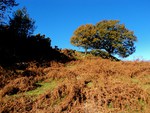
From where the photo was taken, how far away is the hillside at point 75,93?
9.60 meters

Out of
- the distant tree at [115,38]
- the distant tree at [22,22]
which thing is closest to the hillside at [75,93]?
the distant tree at [22,22]

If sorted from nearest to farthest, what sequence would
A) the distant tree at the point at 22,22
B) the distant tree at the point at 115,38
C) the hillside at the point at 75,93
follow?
the hillside at the point at 75,93 < the distant tree at the point at 22,22 < the distant tree at the point at 115,38

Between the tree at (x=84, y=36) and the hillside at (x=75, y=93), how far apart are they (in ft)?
126

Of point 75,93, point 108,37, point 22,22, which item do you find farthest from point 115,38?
point 75,93

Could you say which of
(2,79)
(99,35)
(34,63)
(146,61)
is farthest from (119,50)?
(2,79)

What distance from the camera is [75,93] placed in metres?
10.8

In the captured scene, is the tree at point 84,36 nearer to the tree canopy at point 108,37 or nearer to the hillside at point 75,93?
the tree canopy at point 108,37

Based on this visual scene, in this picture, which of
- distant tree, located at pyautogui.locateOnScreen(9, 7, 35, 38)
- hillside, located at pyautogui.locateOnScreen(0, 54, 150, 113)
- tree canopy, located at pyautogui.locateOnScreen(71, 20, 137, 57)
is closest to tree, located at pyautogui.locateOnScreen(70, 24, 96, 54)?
tree canopy, located at pyautogui.locateOnScreen(71, 20, 137, 57)

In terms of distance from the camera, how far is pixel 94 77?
13.6 m

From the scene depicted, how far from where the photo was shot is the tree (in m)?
52.8

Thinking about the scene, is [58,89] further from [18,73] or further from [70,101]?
[18,73]

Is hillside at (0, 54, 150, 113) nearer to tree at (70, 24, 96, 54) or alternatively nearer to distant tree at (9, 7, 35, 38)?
distant tree at (9, 7, 35, 38)

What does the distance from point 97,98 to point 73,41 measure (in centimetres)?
4564

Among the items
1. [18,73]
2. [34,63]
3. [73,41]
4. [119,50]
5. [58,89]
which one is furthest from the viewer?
[73,41]
